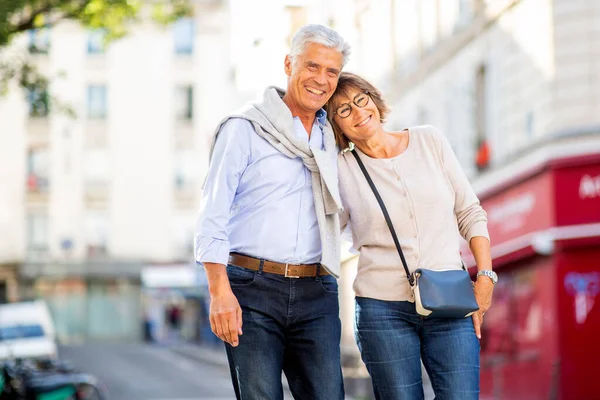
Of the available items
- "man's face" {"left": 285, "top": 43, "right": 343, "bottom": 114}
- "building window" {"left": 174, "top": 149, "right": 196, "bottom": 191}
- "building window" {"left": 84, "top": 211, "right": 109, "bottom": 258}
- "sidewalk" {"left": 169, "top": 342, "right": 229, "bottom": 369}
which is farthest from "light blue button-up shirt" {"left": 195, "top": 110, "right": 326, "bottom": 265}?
"building window" {"left": 174, "top": 149, "right": 196, "bottom": 191}

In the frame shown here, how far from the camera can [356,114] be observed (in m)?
4.40

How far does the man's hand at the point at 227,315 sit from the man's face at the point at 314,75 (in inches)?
30.7

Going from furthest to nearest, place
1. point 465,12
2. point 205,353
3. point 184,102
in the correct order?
1. point 184,102
2. point 205,353
3. point 465,12

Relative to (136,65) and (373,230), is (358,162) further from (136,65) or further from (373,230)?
(136,65)

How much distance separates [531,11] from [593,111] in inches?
96.1

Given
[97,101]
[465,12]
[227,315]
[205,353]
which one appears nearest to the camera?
[227,315]

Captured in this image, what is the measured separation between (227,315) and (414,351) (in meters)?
0.74

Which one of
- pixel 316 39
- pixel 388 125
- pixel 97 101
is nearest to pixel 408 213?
pixel 316 39

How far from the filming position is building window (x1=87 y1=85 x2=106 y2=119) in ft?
186

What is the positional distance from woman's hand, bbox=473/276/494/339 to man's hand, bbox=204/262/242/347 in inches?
35.9

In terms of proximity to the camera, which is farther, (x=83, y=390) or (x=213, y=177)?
(x=83, y=390)

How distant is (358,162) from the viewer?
4445mm

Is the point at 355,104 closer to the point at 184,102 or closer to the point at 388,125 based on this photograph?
the point at 388,125

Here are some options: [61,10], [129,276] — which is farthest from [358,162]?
[129,276]
